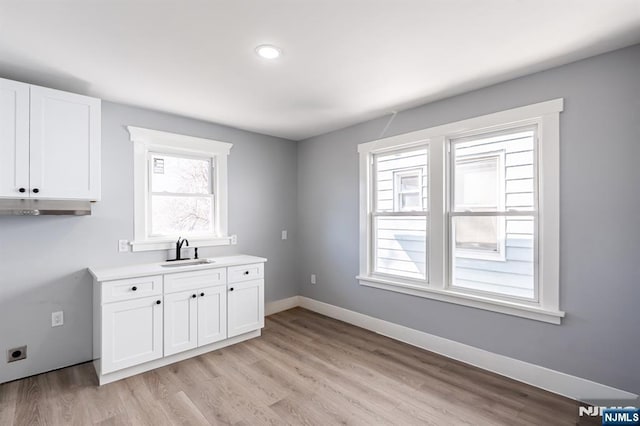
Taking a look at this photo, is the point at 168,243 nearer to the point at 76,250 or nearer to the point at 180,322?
the point at 76,250

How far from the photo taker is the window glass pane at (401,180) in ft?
10.8

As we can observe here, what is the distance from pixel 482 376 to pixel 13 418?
11.4 ft

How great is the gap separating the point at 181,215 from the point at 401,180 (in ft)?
8.38

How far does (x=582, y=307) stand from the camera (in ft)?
7.47

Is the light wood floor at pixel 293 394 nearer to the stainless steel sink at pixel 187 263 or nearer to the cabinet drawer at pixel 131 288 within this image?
the cabinet drawer at pixel 131 288

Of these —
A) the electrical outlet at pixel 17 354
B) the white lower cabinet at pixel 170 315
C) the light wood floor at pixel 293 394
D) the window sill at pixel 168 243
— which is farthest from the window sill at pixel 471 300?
the electrical outlet at pixel 17 354

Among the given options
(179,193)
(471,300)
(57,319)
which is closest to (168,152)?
(179,193)

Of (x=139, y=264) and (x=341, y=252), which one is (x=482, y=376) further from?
(x=139, y=264)

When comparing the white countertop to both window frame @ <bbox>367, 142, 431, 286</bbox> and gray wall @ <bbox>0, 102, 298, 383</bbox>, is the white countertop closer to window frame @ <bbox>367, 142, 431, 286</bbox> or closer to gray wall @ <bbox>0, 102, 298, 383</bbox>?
gray wall @ <bbox>0, 102, 298, 383</bbox>

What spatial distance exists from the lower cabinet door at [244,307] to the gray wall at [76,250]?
0.68 metres

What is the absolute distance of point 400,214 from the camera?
11.4 ft

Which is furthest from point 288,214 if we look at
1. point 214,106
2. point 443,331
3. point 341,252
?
point 443,331

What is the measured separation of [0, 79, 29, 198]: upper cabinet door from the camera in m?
2.26

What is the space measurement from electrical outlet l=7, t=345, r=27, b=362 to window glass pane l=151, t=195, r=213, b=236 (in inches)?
53.9
